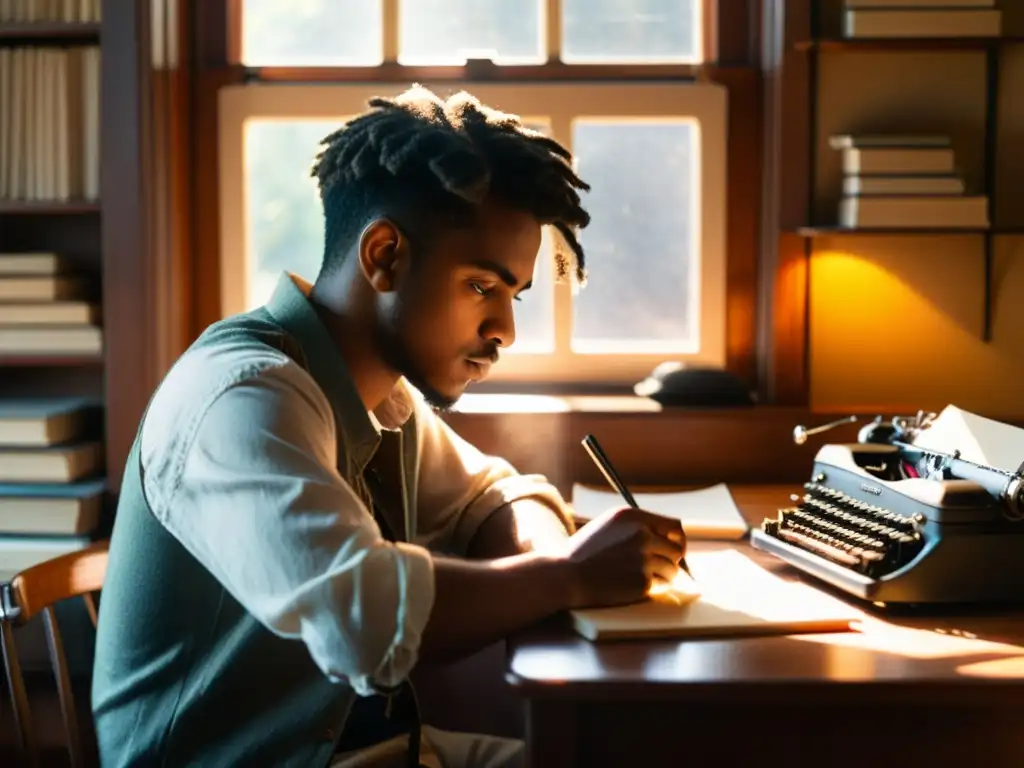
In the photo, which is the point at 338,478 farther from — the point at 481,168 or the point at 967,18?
the point at 967,18

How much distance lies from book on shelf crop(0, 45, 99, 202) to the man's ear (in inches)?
45.1

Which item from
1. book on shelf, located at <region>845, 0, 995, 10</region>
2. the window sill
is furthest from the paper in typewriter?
book on shelf, located at <region>845, 0, 995, 10</region>

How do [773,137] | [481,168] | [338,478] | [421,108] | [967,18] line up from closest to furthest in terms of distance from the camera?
[338,478]
[481,168]
[421,108]
[967,18]
[773,137]

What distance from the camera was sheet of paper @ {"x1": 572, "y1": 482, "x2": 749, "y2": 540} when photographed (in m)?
2.02

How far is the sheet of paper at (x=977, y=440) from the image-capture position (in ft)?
5.49

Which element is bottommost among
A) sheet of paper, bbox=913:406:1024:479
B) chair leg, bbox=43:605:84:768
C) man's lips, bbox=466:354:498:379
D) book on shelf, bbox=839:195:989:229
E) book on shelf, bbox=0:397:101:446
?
chair leg, bbox=43:605:84:768

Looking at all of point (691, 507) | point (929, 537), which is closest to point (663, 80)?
point (691, 507)

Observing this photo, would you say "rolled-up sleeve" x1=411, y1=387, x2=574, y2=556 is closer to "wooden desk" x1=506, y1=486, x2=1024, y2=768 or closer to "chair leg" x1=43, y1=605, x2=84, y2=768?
"wooden desk" x1=506, y1=486, x2=1024, y2=768

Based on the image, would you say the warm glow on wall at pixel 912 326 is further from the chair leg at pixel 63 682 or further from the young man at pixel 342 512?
the chair leg at pixel 63 682

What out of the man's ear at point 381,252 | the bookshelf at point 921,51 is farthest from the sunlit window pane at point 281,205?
the man's ear at point 381,252

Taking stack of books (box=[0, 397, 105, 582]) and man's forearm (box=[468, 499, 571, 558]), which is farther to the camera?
stack of books (box=[0, 397, 105, 582])

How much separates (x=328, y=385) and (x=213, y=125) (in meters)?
1.30

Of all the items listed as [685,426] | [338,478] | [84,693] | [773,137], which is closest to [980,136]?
[773,137]

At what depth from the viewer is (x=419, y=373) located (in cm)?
162
